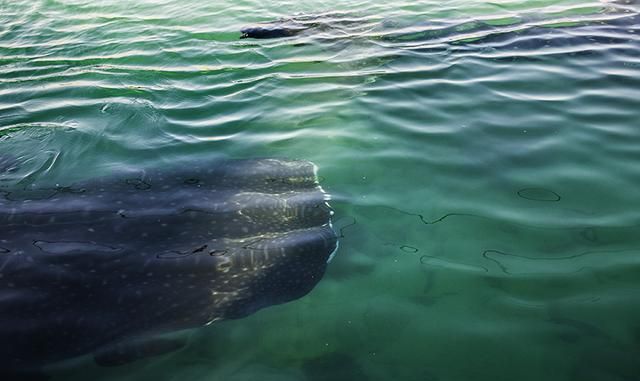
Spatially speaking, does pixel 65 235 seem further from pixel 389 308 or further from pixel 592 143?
pixel 592 143

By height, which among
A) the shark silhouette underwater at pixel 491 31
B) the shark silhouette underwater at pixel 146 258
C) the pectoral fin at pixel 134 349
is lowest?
the pectoral fin at pixel 134 349

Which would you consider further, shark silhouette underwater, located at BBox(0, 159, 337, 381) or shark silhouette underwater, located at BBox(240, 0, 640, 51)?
shark silhouette underwater, located at BBox(240, 0, 640, 51)

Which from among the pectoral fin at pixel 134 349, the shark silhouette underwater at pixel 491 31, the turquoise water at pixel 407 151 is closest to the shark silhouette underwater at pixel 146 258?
the pectoral fin at pixel 134 349

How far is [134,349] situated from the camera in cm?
364

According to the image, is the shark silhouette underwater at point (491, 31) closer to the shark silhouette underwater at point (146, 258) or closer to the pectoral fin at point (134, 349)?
the shark silhouette underwater at point (146, 258)

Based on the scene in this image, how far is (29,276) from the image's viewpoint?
13.8 feet

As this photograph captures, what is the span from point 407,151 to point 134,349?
13.4ft

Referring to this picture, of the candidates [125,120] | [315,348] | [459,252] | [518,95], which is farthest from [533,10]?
[315,348]

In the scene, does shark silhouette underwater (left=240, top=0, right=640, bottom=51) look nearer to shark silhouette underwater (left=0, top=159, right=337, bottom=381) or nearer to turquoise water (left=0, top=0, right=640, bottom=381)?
turquoise water (left=0, top=0, right=640, bottom=381)

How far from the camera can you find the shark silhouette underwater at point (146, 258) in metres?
3.78

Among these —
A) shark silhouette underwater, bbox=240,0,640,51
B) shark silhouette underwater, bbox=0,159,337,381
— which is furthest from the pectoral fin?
shark silhouette underwater, bbox=240,0,640,51

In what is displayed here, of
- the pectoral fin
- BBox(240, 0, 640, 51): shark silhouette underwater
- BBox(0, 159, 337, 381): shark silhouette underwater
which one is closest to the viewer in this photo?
the pectoral fin

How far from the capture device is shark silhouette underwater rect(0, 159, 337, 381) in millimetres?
3779

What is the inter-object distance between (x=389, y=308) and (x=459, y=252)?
3.31 ft
